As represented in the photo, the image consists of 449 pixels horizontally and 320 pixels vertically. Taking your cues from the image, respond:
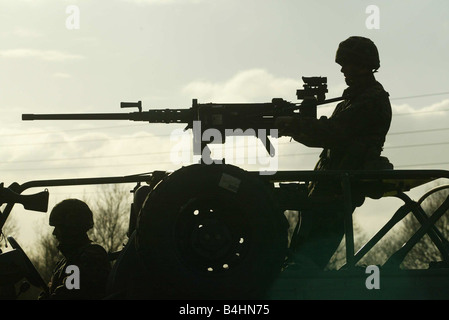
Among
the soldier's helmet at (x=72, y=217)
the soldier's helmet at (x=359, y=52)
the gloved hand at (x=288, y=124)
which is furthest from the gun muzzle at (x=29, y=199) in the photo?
the soldier's helmet at (x=359, y=52)

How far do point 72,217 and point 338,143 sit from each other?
1.96 m

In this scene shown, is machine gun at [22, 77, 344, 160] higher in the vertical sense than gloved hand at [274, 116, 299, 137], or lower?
higher

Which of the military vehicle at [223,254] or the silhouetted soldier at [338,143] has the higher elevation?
the silhouetted soldier at [338,143]

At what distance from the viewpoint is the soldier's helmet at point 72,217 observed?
612 cm

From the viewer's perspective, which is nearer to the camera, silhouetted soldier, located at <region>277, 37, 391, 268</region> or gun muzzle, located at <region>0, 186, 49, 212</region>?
gun muzzle, located at <region>0, 186, 49, 212</region>

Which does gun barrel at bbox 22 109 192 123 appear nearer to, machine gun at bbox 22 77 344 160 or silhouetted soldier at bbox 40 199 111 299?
machine gun at bbox 22 77 344 160

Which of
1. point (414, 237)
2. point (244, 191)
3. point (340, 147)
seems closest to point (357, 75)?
point (340, 147)

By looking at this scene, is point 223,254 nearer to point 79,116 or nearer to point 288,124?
point 288,124

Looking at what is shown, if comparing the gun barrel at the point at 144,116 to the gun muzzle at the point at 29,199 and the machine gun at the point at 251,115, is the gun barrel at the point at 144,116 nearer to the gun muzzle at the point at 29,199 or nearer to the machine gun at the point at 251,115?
the machine gun at the point at 251,115

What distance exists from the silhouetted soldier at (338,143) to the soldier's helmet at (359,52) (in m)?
0.28

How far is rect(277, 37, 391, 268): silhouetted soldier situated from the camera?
18.1 ft

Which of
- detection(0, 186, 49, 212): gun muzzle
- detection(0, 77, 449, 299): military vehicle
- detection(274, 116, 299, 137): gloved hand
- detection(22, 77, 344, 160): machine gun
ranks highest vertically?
detection(22, 77, 344, 160): machine gun


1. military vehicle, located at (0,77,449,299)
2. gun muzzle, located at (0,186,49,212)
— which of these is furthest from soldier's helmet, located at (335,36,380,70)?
gun muzzle, located at (0,186,49,212)

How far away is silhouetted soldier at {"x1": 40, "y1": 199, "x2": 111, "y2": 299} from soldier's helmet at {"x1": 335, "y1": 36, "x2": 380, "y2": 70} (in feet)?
7.00
